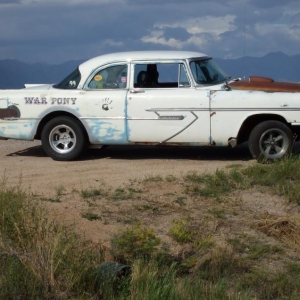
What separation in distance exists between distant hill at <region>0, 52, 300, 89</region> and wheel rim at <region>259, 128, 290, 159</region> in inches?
118

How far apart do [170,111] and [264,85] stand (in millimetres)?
1407

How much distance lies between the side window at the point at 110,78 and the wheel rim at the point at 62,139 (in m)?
0.81

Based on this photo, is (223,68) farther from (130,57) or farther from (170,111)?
(170,111)

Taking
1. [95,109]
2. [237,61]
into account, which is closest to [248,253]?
[95,109]

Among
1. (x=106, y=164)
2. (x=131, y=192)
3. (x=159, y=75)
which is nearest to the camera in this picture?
(x=131, y=192)

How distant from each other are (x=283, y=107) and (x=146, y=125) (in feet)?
6.59

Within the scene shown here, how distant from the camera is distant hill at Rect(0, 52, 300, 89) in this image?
1579 centimetres

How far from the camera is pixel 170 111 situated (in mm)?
11273

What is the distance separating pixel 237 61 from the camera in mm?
17172

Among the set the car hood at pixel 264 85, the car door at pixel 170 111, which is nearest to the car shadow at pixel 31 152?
the car door at pixel 170 111

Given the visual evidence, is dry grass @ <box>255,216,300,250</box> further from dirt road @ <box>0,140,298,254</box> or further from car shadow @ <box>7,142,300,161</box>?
car shadow @ <box>7,142,300,161</box>

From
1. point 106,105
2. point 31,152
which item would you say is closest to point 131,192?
point 106,105

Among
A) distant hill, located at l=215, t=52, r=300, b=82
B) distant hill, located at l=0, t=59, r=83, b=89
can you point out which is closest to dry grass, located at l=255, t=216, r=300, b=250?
distant hill, located at l=215, t=52, r=300, b=82

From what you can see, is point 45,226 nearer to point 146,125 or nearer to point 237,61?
point 146,125
